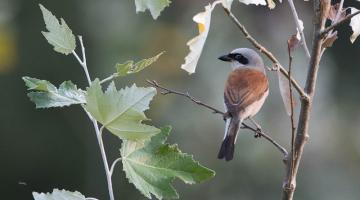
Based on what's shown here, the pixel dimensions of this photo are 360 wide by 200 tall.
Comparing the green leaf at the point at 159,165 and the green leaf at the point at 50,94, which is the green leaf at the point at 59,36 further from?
the green leaf at the point at 159,165

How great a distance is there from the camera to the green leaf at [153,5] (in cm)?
125

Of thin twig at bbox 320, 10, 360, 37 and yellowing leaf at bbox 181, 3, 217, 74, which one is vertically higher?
yellowing leaf at bbox 181, 3, 217, 74

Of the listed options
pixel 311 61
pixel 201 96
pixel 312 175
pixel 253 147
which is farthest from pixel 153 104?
pixel 311 61

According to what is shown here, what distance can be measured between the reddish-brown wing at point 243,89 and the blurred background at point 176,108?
3531 mm

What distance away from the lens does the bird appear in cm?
281

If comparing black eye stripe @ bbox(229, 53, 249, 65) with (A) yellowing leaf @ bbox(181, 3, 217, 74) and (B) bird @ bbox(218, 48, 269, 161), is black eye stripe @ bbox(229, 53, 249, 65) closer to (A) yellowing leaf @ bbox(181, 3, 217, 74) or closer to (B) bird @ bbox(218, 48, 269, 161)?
(B) bird @ bbox(218, 48, 269, 161)

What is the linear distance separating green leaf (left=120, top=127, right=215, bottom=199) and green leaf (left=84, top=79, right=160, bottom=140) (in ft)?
0.18

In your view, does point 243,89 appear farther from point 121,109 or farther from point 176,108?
point 176,108

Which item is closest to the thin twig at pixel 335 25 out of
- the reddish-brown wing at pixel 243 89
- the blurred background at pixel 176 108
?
the reddish-brown wing at pixel 243 89

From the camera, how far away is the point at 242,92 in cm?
314

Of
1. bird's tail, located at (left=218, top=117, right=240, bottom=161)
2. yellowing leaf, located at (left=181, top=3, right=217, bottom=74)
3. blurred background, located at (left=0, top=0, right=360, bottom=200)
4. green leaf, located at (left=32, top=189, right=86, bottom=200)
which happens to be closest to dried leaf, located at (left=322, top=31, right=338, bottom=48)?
yellowing leaf, located at (left=181, top=3, right=217, bottom=74)

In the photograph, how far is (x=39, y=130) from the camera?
8.69 m

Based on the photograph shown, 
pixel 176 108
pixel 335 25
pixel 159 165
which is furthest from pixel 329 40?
pixel 176 108

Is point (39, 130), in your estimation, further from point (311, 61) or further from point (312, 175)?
point (311, 61)
